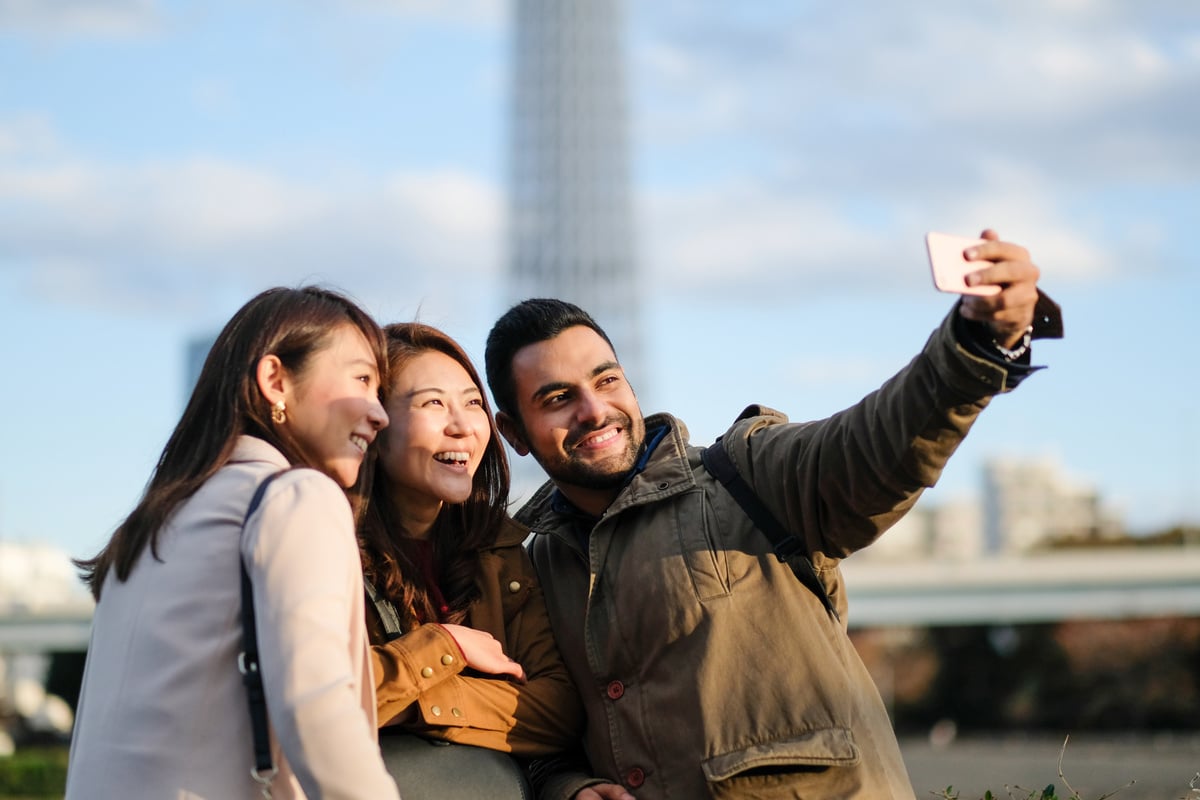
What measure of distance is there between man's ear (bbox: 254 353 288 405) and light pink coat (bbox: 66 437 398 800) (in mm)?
240

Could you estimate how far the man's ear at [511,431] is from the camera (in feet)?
15.1

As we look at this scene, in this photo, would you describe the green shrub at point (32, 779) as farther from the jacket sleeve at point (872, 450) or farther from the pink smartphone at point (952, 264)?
the pink smartphone at point (952, 264)

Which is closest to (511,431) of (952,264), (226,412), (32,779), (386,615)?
(386,615)

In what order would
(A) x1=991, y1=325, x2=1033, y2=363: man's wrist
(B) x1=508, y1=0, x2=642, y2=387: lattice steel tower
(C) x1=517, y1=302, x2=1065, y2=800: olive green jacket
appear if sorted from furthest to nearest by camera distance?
(B) x1=508, y1=0, x2=642, y2=387: lattice steel tower
(C) x1=517, y1=302, x2=1065, y2=800: olive green jacket
(A) x1=991, y1=325, x2=1033, y2=363: man's wrist

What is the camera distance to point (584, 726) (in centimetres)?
426

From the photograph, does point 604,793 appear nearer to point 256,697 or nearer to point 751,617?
point 751,617

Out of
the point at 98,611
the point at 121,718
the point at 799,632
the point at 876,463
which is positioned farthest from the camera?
the point at 799,632

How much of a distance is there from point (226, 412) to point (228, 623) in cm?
→ 53

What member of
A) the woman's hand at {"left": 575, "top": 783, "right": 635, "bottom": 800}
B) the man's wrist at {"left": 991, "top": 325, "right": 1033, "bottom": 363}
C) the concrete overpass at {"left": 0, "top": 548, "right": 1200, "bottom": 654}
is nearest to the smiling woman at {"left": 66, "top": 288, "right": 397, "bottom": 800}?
the woman's hand at {"left": 575, "top": 783, "right": 635, "bottom": 800}

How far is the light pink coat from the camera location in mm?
2924

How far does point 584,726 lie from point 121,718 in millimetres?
1513

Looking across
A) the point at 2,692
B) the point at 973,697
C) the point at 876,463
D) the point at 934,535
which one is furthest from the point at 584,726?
the point at 934,535

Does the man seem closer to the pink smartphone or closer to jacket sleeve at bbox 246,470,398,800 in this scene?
the pink smartphone

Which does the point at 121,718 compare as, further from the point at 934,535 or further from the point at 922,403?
the point at 934,535
